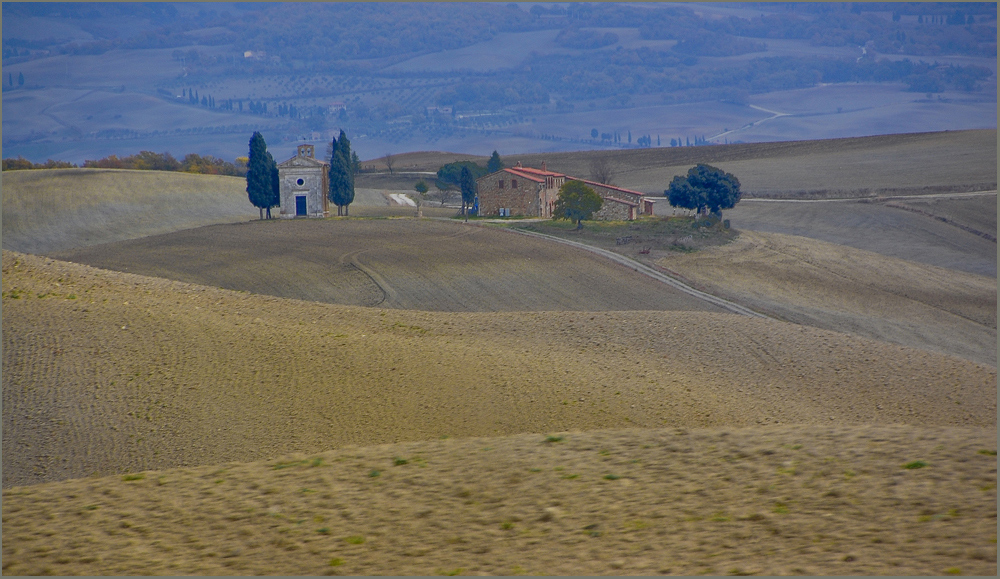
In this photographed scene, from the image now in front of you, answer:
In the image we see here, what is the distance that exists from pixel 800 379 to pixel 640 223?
38.4m

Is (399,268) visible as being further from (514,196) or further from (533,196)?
(514,196)

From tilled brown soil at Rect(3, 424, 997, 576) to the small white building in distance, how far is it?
54535 millimetres

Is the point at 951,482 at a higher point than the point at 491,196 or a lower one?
lower

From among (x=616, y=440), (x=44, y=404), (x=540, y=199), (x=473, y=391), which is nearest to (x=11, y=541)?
(x=616, y=440)

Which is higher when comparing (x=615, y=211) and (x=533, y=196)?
(x=533, y=196)

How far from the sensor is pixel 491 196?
6794cm

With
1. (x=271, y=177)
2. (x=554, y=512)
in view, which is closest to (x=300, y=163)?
(x=271, y=177)

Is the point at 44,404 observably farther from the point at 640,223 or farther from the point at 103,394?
the point at 640,223

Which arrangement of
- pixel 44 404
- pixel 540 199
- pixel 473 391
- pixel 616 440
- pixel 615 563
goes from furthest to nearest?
pixel 540 199 → pixel 473 391 → pixel 44 404 → pixel 616 440 → pixel 615 563

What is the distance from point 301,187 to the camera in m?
62.8

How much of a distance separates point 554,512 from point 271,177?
58446 millimetres

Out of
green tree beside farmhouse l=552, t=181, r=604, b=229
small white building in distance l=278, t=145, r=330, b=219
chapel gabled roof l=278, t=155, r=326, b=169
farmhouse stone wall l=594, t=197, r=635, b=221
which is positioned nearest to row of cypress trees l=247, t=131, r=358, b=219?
small white building in distance l=278, t=145, r=330, b=219

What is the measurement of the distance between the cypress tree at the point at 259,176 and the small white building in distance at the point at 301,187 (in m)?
1.10

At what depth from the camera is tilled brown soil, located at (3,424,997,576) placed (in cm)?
762
